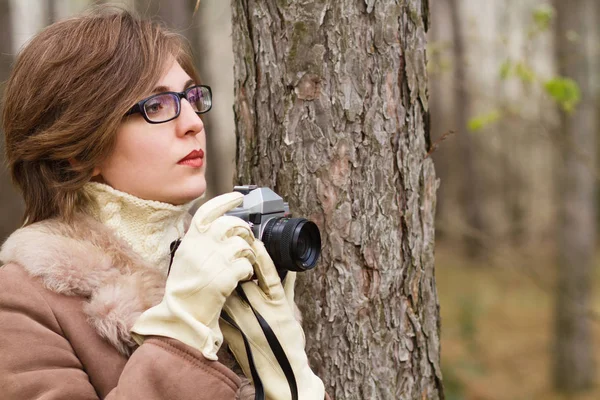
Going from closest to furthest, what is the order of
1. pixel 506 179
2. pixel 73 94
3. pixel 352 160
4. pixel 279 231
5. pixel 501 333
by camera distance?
pixel 279 231
pixel 73 94
pixel 352 160
pixel 501 333
pixel 506 179

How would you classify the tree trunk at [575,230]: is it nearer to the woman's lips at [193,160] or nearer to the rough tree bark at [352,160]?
the rough tree bark at [352,160]

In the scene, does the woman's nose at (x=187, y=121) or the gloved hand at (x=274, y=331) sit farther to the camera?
the woman's nose at (x=187, y=121)

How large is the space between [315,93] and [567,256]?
188 inches

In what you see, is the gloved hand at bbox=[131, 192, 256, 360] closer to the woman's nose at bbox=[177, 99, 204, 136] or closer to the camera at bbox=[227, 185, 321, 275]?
the camera at bbox=[227, 185, 321, 275]

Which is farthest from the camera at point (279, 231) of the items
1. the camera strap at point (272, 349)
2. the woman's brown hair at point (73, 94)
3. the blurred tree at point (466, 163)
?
the blurred tree at point (466, 163)

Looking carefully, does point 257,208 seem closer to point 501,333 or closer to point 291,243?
point 291,243

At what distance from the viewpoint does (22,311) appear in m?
1.55

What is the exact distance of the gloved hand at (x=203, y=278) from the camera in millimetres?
1453

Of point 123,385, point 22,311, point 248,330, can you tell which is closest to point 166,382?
point 123,385

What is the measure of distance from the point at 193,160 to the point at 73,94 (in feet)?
1.12

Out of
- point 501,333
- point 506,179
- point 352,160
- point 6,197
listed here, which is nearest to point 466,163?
point 506,179

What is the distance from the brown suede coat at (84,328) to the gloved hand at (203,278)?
4cm

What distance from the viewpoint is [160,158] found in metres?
1.69

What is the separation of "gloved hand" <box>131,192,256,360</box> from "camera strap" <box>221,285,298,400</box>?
95mm
